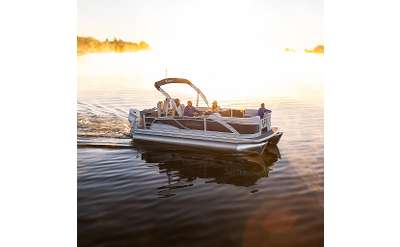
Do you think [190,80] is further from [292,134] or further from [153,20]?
[292,134]

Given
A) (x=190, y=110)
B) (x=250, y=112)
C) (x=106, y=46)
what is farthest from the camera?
(x=190, y=110)

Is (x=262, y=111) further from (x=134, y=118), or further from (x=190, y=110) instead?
(x=134, y=118)

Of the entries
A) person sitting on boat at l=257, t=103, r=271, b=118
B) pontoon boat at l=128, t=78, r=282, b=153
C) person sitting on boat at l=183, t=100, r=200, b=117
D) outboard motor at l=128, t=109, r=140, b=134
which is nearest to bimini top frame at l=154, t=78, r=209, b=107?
pontoon boat at l=128, t=78, r=282, b=153

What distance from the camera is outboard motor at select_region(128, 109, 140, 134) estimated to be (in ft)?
12.0

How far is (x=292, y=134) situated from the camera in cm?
369

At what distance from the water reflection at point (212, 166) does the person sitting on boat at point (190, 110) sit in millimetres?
291

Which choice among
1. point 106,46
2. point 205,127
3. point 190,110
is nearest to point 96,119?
point 106,46

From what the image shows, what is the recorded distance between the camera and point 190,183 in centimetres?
356

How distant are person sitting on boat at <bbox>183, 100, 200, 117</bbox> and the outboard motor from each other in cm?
37

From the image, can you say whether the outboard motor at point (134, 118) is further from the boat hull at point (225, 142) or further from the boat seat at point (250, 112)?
the boat seat at point (250, 112)

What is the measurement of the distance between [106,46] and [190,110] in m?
0.79
